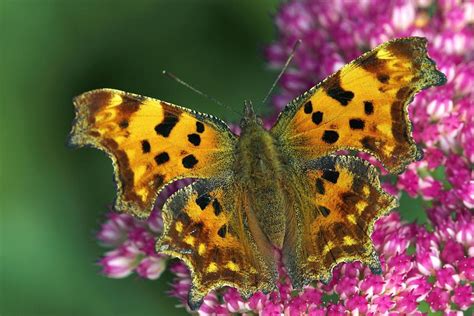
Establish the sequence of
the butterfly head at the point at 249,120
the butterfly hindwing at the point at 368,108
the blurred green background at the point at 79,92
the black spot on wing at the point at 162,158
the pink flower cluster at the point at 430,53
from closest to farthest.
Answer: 1. the butterfly hindwing at the point at 368,108
2. the black spot on wing at the point at 162,158
3. the butterfly head at the point at 249,120
4. the pink flower cluster at the point at 430,53
5. the blurred green background at the point at 79,92

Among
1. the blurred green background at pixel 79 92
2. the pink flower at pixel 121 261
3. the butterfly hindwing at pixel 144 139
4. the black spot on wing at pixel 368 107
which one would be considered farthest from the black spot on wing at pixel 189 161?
the blurred green background at pixel 79 92

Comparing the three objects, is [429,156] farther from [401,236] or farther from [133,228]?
[133,228]

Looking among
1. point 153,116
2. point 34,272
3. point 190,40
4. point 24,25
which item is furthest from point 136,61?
point 153,116

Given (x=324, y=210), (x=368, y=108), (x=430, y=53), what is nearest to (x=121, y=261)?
(x=324, y=210)

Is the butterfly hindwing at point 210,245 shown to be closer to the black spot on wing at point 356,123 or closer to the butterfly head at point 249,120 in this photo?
the butterfly head at point 249,120

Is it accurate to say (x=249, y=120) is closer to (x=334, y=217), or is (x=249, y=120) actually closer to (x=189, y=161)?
(x=189, y=161)

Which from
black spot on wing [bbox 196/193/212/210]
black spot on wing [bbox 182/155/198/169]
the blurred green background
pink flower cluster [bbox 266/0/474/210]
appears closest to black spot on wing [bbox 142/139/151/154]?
black spot on wing [bbox 182/155/198/169]

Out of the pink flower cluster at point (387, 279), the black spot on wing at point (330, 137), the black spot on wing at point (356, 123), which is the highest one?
the black spot on wing at point (356, 123)
